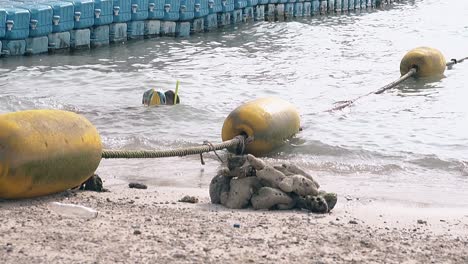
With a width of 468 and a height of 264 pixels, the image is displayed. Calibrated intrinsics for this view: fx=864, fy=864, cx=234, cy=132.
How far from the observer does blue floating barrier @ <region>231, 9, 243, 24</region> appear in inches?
851

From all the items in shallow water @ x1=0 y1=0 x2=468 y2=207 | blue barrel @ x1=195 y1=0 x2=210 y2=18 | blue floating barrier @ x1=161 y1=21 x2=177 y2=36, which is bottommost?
shallow water @ x1=0 y1=0 x2=468 y2=207

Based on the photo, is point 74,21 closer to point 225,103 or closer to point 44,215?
point 225,103

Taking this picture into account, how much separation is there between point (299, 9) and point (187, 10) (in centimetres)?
601

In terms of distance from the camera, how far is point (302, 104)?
38.6 feet

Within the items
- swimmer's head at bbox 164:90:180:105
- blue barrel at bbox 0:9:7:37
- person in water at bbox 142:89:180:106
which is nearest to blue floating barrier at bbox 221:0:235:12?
blue barrel at bbox 0:9:7:37

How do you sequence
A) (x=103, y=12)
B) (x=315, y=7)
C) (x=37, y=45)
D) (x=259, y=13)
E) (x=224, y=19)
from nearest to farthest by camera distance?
(x=37, y=45), (x=103, y=12), (x=224, y=19), (x=259, y=13), (x=315, y=7)

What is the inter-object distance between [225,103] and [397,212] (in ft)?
18.5

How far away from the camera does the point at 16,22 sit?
15.0 metres

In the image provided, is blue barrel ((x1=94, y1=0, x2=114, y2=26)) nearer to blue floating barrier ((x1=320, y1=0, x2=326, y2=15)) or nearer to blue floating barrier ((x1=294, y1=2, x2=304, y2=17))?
blue floating barrier ((x1=294, y1=2, x2=304, y2=17))

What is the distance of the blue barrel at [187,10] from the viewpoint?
19.3 metres

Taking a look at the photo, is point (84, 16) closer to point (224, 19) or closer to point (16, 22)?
point (16, 22)

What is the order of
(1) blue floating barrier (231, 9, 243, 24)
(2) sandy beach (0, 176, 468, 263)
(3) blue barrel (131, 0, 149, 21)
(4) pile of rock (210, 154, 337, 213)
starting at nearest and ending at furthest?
1. (2) sandy beach (0, 176, 468, 263)
2. (4) pile of rock (210, 154, 337, 213)
3. (3) blue barrel (131, 0, 149, 21)
4. (1) blue floating barrier (231, 9, 243, 24)

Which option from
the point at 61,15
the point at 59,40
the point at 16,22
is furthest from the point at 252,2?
the point at 16,22

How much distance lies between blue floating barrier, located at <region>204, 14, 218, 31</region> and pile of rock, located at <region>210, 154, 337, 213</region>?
14.5 m
